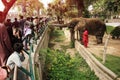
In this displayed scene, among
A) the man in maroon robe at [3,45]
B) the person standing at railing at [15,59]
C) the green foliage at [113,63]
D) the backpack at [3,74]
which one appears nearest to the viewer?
the backpack at [3,74]

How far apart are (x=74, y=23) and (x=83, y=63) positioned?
8449mm

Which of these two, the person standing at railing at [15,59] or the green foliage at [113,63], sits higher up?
the person standing at railing at [15,59]

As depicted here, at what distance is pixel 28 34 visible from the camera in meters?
14.1

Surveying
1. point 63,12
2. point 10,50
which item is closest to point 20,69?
point 10,50

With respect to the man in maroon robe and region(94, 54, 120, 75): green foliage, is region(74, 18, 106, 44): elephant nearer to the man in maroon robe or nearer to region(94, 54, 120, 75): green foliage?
region(94, 54, 120, 75): green foliage

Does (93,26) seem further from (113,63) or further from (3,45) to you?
(3,45)

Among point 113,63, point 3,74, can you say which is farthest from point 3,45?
point 113,63

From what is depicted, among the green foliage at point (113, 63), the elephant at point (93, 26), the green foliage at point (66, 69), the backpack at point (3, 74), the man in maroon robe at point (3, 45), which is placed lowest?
the green foliage at point (66, 69)

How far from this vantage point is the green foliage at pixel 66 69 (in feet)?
45.8

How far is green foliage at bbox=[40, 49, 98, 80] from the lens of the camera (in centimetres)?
1395

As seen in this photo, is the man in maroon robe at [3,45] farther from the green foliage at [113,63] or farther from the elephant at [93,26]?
the elephant at [93,26]

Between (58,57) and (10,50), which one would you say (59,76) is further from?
(10,50)

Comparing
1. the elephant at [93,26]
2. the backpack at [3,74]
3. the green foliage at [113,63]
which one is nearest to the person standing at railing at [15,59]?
the backpack at [3,74]

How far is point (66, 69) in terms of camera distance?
15.4 meters
